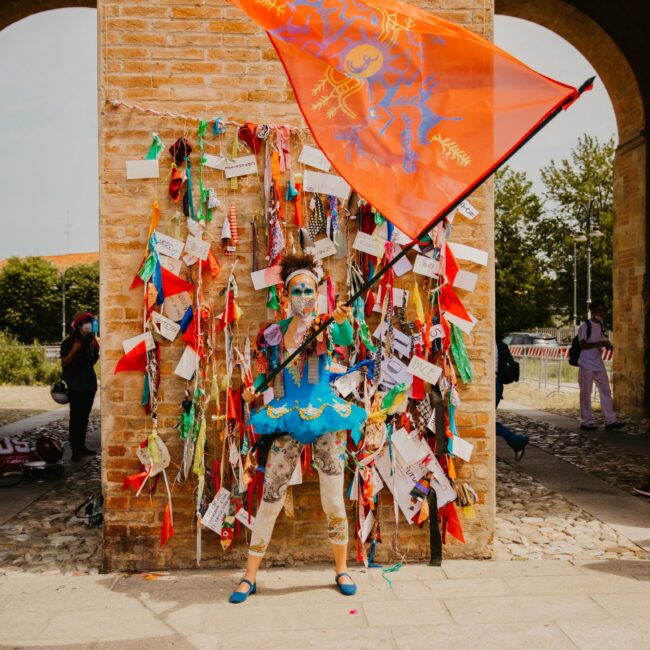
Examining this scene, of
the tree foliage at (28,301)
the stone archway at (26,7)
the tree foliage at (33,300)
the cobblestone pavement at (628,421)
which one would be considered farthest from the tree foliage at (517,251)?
the tree foliage at (28,301)

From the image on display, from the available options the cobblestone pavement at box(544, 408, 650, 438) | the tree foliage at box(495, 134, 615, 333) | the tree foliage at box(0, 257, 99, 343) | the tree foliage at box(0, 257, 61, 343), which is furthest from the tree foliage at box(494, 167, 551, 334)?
the tree foliage at box(0, 257, 61, 343)

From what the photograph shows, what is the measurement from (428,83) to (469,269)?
1.61 metres

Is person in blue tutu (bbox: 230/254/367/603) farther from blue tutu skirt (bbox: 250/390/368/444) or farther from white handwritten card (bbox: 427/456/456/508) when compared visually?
white handwritten card (bbox: 427/456/456/508)

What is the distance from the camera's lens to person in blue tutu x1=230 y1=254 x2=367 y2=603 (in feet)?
13.5

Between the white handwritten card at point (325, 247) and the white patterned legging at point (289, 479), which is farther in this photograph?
the white handwritten card at point (325, 247)

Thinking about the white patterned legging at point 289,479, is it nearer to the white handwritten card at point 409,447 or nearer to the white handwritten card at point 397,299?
the white handwritten card at point 409,447

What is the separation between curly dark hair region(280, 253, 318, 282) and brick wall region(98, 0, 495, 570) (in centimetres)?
55

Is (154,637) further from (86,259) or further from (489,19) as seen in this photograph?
(86,259)

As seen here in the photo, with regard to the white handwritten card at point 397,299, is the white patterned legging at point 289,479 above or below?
below

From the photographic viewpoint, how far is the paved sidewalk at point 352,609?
11.8ft

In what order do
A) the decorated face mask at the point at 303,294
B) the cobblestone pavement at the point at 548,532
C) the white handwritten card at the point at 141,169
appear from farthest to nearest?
1. the cobblestone pavement at the point at 548,532
2. the white handwritten card at the point at 141,169
3. the decorated face mask at the point at 303,294

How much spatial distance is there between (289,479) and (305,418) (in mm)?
480

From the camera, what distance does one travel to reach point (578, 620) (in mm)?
3789

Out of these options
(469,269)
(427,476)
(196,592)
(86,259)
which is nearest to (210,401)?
(196,592)
